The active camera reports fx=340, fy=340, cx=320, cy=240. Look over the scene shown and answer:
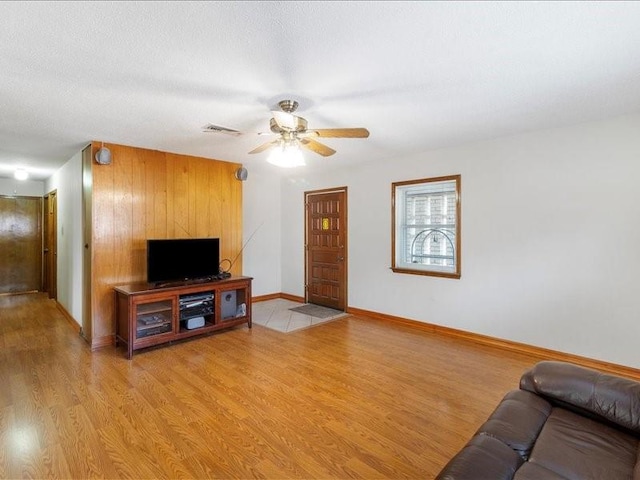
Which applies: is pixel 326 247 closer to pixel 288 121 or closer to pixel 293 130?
pixel 293 130

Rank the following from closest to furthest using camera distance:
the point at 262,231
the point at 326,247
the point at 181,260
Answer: the point at 181,260, the point at 326,247, the point at 262,231

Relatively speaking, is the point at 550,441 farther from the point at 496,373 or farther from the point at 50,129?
the point at 50,129

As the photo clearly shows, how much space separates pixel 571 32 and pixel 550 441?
2.01 m

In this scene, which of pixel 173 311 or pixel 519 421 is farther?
pixel 173 311

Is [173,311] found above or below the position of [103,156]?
below

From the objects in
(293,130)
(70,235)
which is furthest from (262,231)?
(293,130)

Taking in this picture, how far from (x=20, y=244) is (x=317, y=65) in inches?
302

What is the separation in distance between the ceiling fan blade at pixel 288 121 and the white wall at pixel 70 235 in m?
3.24

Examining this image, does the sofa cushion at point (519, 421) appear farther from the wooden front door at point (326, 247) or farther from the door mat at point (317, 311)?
the wooden front door at point (326, 247)

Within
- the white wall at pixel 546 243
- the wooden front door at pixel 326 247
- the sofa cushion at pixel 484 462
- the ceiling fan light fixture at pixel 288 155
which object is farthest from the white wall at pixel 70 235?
the sofa cushion at pixel 484 462

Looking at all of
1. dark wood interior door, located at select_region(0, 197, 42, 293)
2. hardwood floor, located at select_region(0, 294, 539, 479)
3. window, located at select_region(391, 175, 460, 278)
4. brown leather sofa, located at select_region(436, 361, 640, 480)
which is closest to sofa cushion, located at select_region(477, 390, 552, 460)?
brown leather sofa, located at select_region(436, 361, 640, 480)

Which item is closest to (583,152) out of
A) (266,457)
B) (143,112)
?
(266,457)

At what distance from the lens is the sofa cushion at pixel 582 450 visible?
1.26 metres

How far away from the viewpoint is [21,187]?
680cm
